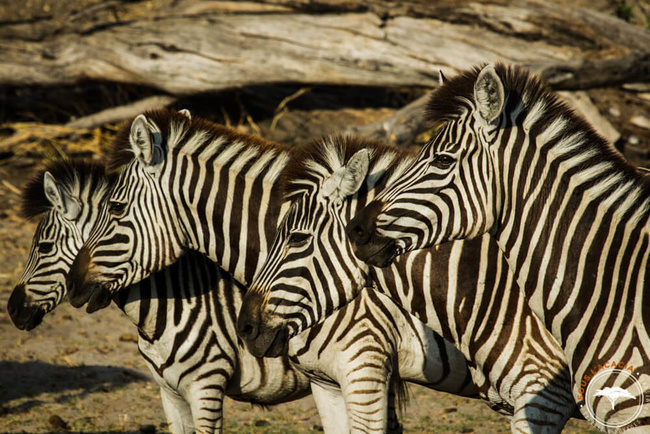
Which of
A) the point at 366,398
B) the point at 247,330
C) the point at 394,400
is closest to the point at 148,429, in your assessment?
the point at 394,400

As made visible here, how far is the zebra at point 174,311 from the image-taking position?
5.06 m

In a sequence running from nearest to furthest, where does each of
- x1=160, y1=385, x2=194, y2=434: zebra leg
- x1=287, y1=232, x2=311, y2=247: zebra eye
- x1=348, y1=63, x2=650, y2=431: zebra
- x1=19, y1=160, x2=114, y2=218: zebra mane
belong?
x1=348, y1=63, x2=650, y2=431: zebra < x1=287, y1=232, x2=311, y2=247: zebra eye < x1=160, y1=385, x2=194, y2=434: zebra leg < x1=19, y1=160, x2=114, y2=218: zebra mane

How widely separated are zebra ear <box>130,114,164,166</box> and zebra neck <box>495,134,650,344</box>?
2480mm

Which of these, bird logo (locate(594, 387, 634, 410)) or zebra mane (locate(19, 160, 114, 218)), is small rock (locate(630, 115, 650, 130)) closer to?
zebra mane (locate(19, 160, 114, 218))

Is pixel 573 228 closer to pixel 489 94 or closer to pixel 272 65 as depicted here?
pixel 489 94

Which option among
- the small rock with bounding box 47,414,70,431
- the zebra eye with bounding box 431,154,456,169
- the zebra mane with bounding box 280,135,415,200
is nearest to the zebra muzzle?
the small rock with bounding box 47,414,70,431

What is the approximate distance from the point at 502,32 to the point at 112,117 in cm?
665

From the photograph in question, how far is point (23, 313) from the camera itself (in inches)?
217

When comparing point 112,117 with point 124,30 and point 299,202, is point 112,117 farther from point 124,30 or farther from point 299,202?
point 299,202

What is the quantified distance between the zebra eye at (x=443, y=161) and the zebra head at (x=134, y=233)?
6.69 ft

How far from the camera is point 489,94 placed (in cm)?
357

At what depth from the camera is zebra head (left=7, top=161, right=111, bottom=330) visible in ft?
18.1

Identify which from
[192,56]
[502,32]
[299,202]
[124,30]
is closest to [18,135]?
[124,30]

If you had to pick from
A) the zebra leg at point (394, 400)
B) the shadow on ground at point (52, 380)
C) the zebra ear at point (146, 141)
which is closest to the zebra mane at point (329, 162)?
the zebra ear at point (146, 141)
